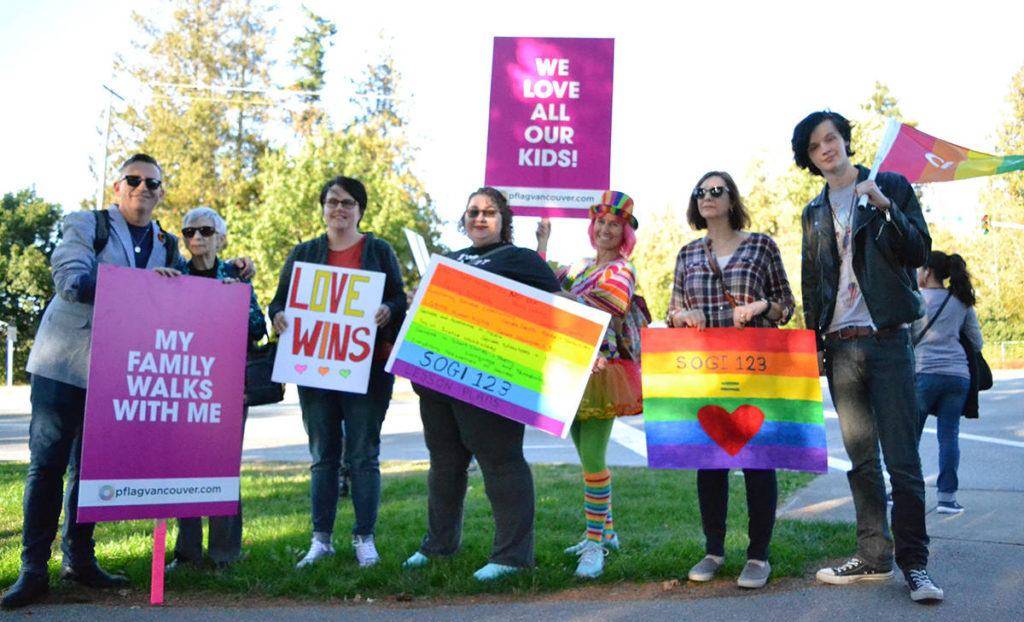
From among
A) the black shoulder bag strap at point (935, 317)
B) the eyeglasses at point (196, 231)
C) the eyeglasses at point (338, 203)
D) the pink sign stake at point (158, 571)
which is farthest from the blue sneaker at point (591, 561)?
the black shoulder bag strap at point (935, 317)

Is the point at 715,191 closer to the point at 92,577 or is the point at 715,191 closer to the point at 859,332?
the point at 859,332

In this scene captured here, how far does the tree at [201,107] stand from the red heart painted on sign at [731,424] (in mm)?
35304

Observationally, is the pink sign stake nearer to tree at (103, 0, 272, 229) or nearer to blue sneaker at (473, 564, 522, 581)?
blue sneaker at (473, 564, 522, 581)

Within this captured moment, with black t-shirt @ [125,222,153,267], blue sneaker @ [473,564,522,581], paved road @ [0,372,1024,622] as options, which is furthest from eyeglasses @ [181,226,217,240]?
blue sneaker @ [473,564,522,581]

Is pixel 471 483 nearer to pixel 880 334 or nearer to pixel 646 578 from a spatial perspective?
pixel 646 578

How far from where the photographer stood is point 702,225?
5.01 metres

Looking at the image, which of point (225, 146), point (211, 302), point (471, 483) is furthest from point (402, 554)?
point (225, 146)

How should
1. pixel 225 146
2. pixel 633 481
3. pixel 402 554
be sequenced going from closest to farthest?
1. pixel 402 554
2. pixel 633 481
3. pixel 225 146

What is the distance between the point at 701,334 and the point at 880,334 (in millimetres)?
838

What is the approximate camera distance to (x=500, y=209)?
5094mm

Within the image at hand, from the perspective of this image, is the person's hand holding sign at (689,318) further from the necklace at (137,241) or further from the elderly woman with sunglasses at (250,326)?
the necklace at (137,241)

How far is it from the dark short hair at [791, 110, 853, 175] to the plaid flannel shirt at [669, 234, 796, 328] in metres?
0.47

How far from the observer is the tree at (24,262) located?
44.6m

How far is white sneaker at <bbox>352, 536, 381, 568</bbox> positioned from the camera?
5.05 m
